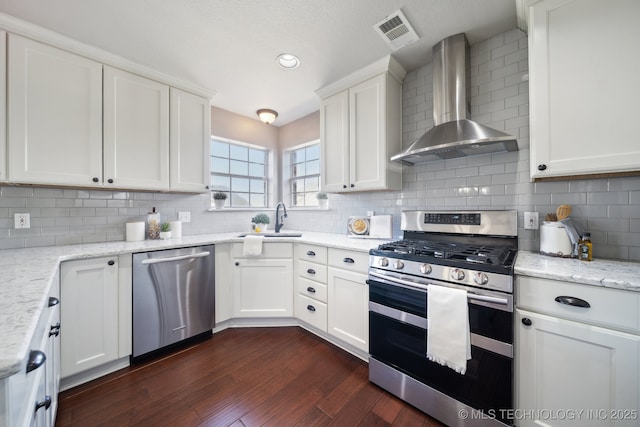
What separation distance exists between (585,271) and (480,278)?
1.45 ft

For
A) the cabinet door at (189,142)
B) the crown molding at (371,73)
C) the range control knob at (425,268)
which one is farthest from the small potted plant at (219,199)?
the range control knob at (425,268)

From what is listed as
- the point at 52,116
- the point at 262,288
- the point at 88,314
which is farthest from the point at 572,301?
the point at 52,116

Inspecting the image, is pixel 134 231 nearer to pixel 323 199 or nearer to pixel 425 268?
pixel 323 199

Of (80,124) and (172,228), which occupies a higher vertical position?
(80,124)

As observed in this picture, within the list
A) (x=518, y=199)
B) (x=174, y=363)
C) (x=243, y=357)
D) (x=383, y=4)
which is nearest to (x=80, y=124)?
(x=174, y=363)

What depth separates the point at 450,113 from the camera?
6.22 feet

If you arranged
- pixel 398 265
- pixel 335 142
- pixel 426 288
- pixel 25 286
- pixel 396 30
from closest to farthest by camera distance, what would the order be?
pixel 25 286, pixel 426 288, pixel 398 265, pixel 396 30, pixel 335 142

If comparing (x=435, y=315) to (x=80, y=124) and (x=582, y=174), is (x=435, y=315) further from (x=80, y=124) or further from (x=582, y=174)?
(x=80, y=124)

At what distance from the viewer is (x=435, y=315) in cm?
138

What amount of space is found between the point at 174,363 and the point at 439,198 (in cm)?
255

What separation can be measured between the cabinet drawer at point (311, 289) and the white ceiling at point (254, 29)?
1.98 meters

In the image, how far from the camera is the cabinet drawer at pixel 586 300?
39.9 inches

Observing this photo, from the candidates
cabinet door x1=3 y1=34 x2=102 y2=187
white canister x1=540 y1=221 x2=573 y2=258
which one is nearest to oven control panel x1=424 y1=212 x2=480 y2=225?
white canister x1=540 y1=221 x2=573 y2=258

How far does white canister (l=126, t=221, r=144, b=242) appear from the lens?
221 cm
